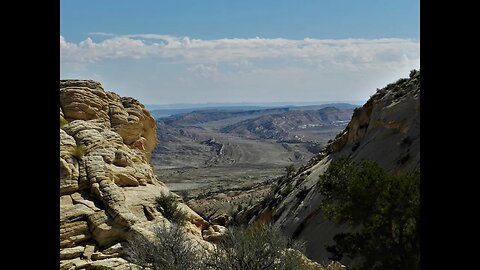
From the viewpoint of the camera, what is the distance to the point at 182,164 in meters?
120

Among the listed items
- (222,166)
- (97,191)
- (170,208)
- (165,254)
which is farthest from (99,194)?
(222,166)

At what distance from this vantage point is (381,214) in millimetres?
11258

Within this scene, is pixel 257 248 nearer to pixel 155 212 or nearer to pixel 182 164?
pixel 155 212

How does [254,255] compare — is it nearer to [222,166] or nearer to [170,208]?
[170,208]

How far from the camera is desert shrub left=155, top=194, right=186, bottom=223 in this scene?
14.8 meters

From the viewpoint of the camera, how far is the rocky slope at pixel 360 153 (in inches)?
803

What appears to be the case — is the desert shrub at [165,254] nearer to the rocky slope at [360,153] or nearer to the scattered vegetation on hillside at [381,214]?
the scattered vegetation on hillside at [381,214]

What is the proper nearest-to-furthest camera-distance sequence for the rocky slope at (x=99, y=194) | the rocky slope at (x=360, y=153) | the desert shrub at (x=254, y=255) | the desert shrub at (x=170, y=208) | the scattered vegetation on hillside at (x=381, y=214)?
the desert shrub at (x=254, y=255) < the scattered vegetation on hillside at (x=381, y=214) < the rocky slope at (x=99, y=194) < the desert shrub at (x=170, y=208) < the rocky slope at (x=360, y=153)

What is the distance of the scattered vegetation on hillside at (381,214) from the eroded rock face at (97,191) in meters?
4.79

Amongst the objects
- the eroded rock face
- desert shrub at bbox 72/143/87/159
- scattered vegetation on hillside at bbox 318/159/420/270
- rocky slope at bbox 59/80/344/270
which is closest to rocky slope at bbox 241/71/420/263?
scattered vegetation on hillside at bbox 318/159/420/270

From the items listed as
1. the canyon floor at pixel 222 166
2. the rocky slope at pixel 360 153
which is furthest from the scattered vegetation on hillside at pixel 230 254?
the canyon floor at pixel 222 166
